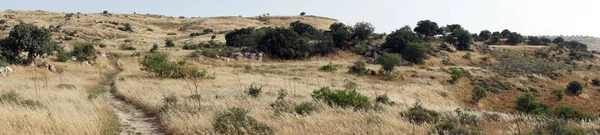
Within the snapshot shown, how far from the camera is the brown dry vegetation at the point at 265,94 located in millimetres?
10867

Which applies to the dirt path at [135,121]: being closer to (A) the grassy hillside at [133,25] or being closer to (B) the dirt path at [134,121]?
(B) the dirt path at [134,121]

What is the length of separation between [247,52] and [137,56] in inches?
616

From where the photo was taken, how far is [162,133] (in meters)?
12.1

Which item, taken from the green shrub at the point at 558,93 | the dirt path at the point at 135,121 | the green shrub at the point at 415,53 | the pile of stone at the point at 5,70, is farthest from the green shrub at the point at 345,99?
the green shrub at the point at 415,53

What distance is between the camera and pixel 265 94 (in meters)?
22.6

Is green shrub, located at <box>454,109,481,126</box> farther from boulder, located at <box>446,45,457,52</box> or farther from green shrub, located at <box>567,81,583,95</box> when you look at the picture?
boulder, located at <box>446,45,457,52</box>

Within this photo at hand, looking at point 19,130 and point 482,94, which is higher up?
point 19,130

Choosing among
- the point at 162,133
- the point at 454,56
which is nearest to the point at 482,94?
the point at 454,56

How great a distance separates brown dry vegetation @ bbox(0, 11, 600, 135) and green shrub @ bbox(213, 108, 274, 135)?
29 centimetres

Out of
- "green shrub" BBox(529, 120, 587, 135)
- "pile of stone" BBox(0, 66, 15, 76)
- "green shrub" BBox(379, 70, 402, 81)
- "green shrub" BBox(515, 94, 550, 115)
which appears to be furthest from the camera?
"green shrub" BBox(379, 70, 402, 81)

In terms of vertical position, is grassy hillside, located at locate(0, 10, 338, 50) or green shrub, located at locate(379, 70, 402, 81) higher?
grassy hillside, located at locate(0, 10, 338, 50)

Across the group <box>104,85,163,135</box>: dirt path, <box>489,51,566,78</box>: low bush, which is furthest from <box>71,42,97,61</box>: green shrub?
<box>489,51,566,78</box>: low bush

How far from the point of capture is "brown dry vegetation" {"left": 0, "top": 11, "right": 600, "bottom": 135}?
1087cm

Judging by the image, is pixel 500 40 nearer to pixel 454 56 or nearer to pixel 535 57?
pixel 535 57
